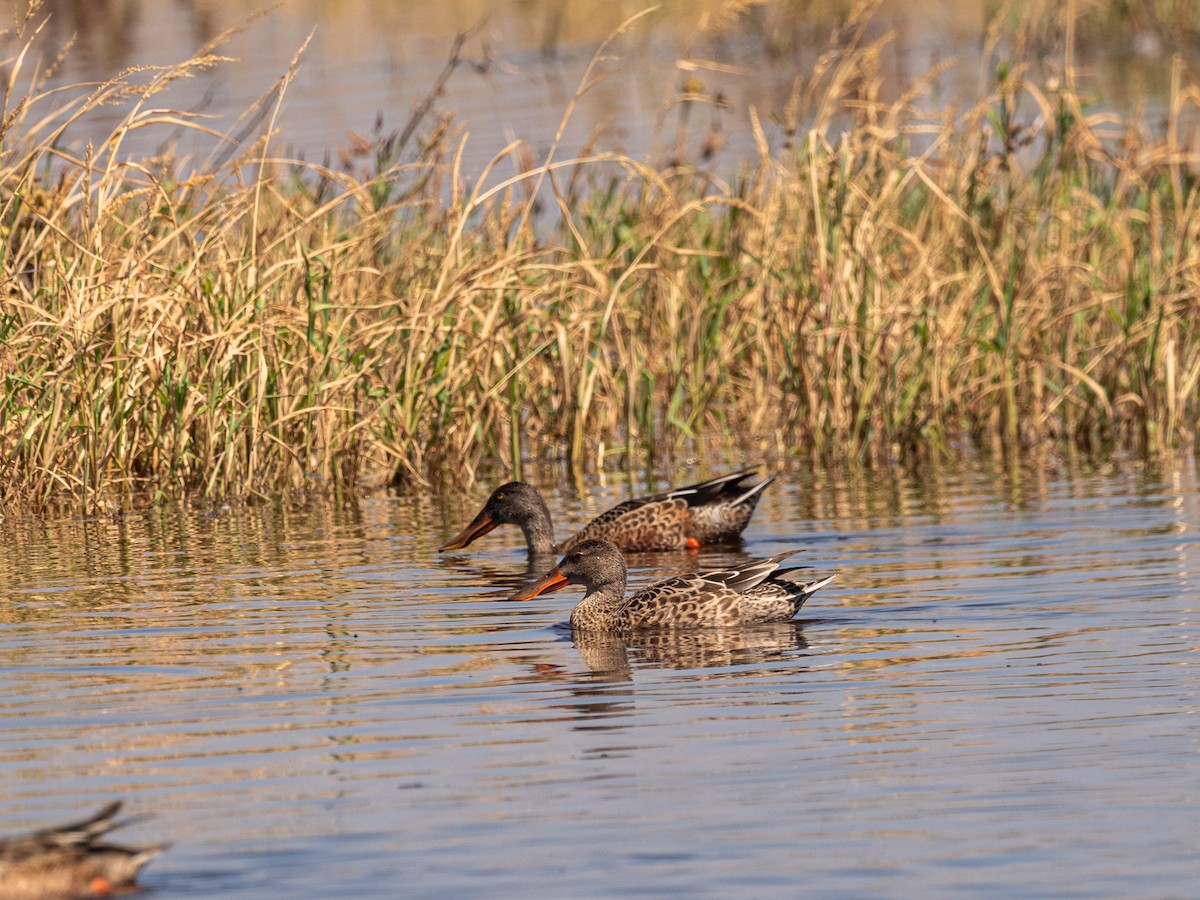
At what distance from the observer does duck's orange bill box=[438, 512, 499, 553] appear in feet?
35.0

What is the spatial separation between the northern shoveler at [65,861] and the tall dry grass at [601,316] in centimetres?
595

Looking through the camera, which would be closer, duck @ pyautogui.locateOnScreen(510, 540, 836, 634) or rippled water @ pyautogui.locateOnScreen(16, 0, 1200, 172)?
duck @ pyautogui.locateOnScreen(510, 540, 836, 634)

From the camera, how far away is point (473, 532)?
10.8 metres

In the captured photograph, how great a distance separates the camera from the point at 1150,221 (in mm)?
13430

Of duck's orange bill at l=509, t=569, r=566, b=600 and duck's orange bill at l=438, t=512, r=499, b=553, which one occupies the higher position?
duck's orange bill at l=438, t=512, r=499, b=553

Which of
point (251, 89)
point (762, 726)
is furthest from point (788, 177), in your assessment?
point (251, 89)

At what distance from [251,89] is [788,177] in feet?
51.0

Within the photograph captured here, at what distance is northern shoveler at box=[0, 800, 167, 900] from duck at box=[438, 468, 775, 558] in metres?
5.97

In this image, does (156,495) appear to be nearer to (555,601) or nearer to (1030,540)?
(555,601)

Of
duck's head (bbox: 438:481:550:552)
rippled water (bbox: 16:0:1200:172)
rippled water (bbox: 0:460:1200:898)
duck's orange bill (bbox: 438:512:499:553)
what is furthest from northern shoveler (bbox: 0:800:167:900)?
rippled water (bbox: 16:0:1200:172)

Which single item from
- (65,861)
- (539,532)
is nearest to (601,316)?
(539,532)

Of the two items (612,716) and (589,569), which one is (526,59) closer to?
(589,569)

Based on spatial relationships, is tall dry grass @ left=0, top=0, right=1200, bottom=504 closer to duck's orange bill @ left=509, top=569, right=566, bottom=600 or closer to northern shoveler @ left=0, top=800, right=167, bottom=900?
duck's orange bill @ left=509, top=569, right=566, bottom=600

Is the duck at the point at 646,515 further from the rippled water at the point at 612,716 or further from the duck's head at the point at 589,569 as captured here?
the duck's head at the point at 589,569
